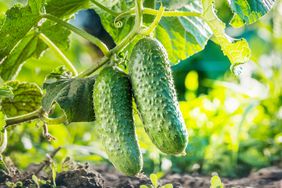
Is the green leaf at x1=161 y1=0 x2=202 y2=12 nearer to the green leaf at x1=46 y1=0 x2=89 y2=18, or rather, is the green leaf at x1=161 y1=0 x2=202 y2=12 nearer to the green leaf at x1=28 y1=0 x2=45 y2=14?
the green leaf at x1=46 y1=0 x2=89 y2=18

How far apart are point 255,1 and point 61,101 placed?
0.76m

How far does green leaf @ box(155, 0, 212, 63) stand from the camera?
2.98 meters

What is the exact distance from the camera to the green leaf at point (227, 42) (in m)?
2.41

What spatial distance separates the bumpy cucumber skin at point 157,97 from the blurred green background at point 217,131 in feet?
3.31

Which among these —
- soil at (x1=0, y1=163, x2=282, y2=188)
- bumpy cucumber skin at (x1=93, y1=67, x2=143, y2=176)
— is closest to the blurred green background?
soil at (x1=0, y1=163, x2=282, y2=188)

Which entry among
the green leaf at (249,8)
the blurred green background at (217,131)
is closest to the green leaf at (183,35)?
the blurred green background at (217,131)

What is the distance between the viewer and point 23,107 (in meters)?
3.08

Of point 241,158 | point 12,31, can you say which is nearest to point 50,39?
point 12,31

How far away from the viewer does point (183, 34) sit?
9.76 feet

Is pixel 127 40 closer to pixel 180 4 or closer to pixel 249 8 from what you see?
pixel 180 4

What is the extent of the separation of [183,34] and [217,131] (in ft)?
5.46

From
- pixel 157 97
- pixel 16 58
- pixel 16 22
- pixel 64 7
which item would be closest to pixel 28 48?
pixel 16 58

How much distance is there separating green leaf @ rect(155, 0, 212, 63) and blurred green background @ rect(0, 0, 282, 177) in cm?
47

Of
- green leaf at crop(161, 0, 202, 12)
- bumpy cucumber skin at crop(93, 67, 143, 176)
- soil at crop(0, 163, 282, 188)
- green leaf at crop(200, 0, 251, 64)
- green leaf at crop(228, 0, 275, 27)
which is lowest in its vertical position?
soil at crop(0, 163, 282, 188)
